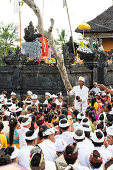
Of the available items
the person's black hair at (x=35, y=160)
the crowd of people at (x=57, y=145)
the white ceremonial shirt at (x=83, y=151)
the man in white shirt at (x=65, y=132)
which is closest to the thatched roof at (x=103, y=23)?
the crowd of people at (x=57, y=145)

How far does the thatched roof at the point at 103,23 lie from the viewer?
25.3 metres

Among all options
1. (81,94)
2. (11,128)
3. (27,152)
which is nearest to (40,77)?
(81,94)

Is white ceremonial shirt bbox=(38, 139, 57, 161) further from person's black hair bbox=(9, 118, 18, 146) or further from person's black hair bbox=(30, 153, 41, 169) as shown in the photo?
person's black hair bbox=(30, 153, 41, 169)

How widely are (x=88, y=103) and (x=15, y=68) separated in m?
6.11

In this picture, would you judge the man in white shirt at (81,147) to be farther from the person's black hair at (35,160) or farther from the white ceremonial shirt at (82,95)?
the white ceremonial shirt at (82,95)

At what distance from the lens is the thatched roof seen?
25.3m

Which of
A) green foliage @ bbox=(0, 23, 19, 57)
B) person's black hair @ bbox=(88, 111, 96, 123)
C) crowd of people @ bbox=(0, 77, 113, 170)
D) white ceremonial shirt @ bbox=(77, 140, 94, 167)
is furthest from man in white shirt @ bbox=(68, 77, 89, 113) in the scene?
green foliage @ bbox=(0, 23, 19, 57)

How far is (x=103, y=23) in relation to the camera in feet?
87.0

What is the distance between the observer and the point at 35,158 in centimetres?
324

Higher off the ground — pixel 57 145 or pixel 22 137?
pixel 57 145

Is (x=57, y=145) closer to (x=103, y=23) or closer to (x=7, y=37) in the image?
(x=103, y=23)

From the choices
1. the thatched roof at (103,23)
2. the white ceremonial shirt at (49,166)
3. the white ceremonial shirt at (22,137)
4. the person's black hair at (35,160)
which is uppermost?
the thatched roof at (103,23)

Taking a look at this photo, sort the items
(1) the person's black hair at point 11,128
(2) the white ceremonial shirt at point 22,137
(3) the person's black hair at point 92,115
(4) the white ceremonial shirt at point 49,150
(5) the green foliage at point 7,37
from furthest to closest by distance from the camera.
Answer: (5) the green foliage at point 7,37 → (3) the person's black hair at point 92,115 → (1) the person's black hair at point 11,128 → (2) the white ceremonial shirt at point 22,137 → (4) the white ceremonial shirt at point 49,150

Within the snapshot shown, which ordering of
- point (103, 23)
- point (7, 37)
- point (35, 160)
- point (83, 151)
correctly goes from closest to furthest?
point (35, 160) < point (83, 151) < point (103, 23) < point (7, 37)
